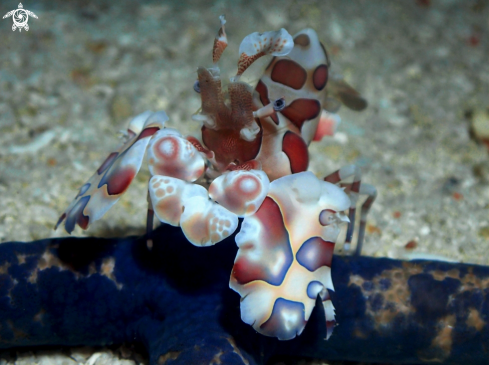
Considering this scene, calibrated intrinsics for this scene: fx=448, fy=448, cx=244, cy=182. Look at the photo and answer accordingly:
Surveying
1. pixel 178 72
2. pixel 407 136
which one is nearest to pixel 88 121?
pixel 178 72

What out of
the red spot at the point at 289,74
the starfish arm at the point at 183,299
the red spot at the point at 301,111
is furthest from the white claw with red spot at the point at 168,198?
the red spot at the point at 289,74

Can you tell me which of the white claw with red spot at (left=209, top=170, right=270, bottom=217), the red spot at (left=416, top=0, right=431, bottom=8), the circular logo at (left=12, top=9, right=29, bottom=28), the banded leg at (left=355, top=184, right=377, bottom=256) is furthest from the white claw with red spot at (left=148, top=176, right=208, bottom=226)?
the red spot at (left=416, top=0, right=431, bottom=8)

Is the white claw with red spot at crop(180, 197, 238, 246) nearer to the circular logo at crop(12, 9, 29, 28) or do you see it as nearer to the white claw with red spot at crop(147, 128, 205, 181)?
the white claw with red spot at crop(147, 128, 205, 181)

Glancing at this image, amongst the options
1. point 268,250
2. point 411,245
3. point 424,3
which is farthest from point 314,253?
point 424,3

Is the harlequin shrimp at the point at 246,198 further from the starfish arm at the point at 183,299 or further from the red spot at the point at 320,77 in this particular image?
the red spot at the point at 320,77

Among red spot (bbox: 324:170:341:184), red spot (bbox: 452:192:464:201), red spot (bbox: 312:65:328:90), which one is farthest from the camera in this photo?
red spot (bbox: 452:192:464:201)

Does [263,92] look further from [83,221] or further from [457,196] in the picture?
[457,196]
